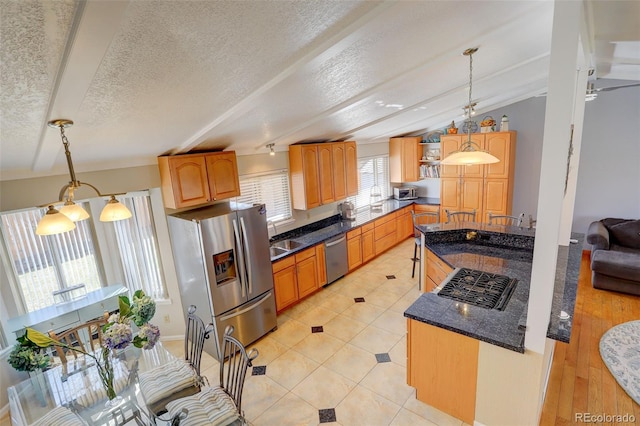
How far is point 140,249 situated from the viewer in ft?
12.7

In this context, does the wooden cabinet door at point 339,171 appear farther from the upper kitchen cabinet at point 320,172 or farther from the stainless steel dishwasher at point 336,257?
the stainless steel dishwasher at point 336,257

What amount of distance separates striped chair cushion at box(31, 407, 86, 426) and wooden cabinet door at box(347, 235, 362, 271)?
151 inches

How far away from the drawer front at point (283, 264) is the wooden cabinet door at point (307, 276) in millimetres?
113

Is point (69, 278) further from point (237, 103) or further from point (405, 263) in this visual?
point (405, 263)

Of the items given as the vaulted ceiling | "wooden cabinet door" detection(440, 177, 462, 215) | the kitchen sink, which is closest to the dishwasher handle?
the kitchen sink

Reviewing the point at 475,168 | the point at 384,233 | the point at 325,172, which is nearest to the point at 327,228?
the point at 325,172

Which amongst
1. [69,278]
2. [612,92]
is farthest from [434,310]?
[612,92]

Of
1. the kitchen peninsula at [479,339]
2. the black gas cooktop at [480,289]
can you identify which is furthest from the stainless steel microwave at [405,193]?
the black gas cooktop at [480,289]

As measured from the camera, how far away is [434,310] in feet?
8.23

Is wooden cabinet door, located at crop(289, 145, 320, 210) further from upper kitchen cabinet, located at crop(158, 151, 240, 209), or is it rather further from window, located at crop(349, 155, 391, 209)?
window, located at crop(349, 155, 391, 209)

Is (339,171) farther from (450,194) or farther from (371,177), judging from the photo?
(450,194)

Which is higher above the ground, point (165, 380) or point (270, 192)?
point (270, 192)

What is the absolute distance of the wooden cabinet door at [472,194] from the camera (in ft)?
19.3

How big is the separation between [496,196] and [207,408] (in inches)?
217
